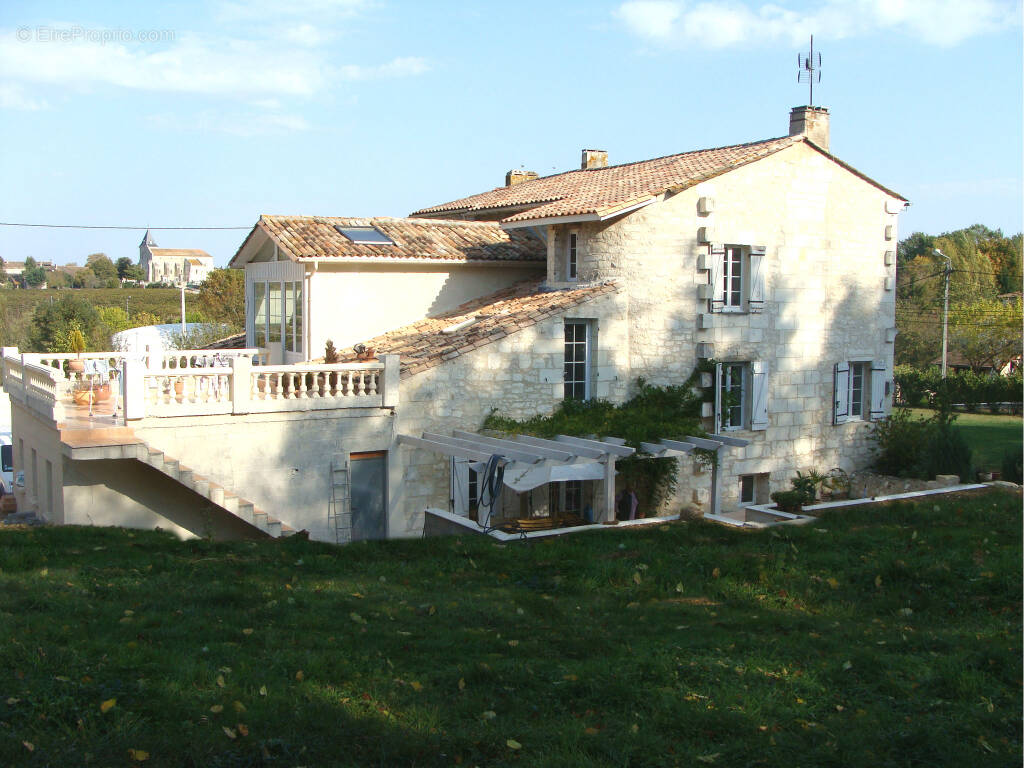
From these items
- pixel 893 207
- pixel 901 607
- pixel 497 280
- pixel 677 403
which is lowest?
pixel 901 607

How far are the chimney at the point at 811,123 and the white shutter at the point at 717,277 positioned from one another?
14.6 feet

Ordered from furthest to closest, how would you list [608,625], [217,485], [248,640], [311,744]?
1. [217,485]
2. [608,625]
3. [248,640]
4. [311,744]

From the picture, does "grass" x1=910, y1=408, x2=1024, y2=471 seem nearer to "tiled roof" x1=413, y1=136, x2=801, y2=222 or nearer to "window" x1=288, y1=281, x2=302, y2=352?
"tiled roof" x1=413, y1=136, x2=801, y2=222

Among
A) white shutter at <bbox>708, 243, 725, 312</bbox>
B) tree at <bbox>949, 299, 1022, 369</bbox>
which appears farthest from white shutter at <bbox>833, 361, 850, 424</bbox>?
tree at <bbox>949, 299, 1022, 369</bbox>

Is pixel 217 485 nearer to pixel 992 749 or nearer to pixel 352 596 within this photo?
pixel 352 596

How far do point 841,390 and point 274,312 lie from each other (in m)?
13.1

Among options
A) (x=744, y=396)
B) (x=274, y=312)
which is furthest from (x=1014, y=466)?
(x=274, y=312)

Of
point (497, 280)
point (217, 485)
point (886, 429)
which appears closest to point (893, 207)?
point (886, 429)

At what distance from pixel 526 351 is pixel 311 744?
12279mm

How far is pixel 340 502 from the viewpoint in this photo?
16875 millimetres

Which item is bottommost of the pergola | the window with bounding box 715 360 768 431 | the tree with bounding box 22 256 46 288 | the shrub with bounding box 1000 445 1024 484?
the shrub with bounding box 1000 445 1024 484

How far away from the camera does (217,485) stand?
15047 mm

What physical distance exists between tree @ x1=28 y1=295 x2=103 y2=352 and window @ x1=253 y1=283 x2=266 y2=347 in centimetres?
3369

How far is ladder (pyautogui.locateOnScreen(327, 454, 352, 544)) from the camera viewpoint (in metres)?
16.7
